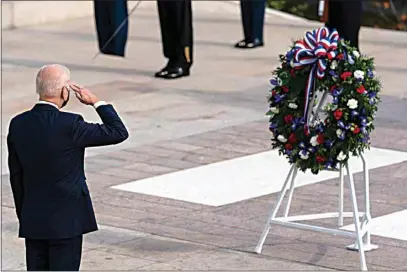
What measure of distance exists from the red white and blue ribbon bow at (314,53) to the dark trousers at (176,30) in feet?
21.1

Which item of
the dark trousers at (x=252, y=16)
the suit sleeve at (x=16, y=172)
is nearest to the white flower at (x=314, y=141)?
the suit sleeve at (x=16, y=172)

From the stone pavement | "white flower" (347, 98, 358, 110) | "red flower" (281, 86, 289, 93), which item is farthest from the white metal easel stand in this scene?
"red flower" (281, 86, 289, 93)

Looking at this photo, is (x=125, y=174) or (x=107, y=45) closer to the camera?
(x=125, y=174)

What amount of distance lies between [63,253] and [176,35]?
814 cm

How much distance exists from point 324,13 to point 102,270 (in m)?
6.76

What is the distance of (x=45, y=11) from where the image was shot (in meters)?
17.9

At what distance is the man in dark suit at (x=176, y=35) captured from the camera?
13.6 metres

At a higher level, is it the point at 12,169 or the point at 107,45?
the point at 12,169

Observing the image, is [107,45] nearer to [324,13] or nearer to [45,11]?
[324,13]

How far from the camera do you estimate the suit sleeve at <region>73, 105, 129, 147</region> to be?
221 inches

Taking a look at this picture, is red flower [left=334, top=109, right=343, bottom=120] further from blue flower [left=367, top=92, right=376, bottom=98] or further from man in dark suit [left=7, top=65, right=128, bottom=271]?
man in dark suit [left=7, top=65, right=128, bottom=271]

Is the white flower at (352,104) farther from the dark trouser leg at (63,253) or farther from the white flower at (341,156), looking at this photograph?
the dark trouser leg at (63,253)

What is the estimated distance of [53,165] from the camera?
18.4ft

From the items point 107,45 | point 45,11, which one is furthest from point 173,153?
point 45,11
